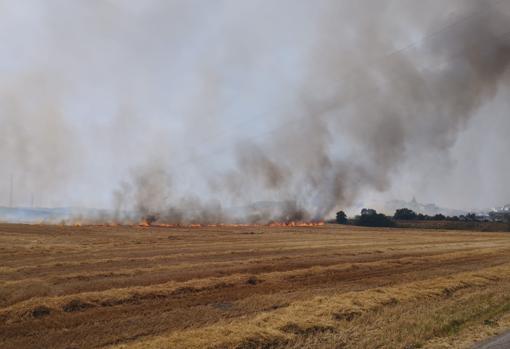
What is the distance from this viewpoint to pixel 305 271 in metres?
21.7

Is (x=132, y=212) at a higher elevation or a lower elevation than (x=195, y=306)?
higher

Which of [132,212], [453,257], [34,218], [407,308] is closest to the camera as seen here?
[407,308]

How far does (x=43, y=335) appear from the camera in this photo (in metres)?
10.6

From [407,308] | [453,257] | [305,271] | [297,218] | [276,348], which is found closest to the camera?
[276,348]

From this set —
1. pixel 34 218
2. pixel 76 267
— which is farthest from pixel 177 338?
pixel 34 218

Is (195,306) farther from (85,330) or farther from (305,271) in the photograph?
(305,271)

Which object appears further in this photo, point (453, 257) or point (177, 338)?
point (453, 257)

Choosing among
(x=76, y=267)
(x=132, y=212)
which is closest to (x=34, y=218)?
(x=132, y=212)

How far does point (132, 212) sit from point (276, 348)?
398 feet

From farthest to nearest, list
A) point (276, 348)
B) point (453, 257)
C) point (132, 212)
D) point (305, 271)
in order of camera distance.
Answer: point (132, 212) → point (453, 257) → point (305, 271) → point (276, 348)

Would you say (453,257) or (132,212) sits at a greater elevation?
(132,212)

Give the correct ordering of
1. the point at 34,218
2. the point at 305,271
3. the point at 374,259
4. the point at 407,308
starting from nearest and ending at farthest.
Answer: the point at 407,308 → the point at 305,271 → the point at 374,259 → the point at 34,218

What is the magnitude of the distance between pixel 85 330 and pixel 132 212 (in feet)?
388

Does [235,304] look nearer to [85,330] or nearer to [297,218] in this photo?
[85,330]
